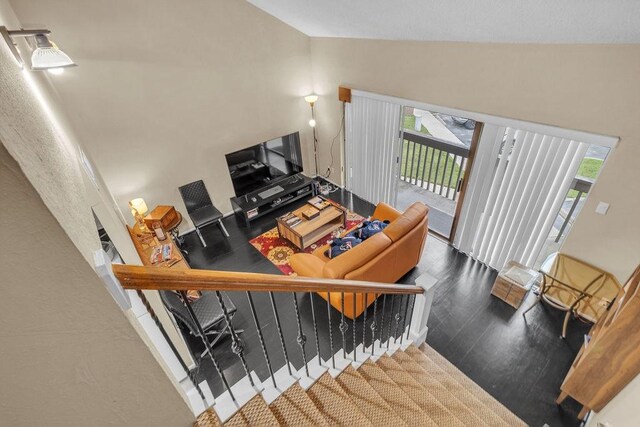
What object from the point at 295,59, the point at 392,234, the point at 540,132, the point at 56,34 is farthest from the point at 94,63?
the point at 540,132

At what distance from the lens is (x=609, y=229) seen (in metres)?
2.99

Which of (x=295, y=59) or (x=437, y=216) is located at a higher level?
(x=295, y=59)

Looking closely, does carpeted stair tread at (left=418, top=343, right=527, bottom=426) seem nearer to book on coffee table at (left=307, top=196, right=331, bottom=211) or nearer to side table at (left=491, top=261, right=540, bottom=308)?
side table at (left=491, top=261, right=540, bottom=308)

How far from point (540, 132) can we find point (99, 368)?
13.0 feet

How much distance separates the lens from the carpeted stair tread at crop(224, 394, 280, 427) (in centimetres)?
132

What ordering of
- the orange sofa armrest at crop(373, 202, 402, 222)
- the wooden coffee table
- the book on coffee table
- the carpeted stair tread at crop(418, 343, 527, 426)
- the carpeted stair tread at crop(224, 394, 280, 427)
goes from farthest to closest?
1. the book on coffee table
2. the wooden coffee table
3. the orange sofa armrest at crop(373, 202, 402, 222)
4. the carpeted stair tread at crop(418, 343, 527, 426)
5. the carpeted stair tread at crop(224, 394, 280, 427)

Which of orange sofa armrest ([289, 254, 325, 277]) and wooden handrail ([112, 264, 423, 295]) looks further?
orange sofa armrest ([289, 254, 325, 277])

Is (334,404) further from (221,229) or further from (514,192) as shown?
(221,229)

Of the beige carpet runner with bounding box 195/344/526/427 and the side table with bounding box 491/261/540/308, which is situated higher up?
the beige carpet runner with bounding box 195/344/526/427

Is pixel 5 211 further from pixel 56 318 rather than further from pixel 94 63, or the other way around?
pixel 94 63

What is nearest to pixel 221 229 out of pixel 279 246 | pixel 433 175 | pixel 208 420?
pixel 279 246

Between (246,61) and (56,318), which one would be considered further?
(246,61)

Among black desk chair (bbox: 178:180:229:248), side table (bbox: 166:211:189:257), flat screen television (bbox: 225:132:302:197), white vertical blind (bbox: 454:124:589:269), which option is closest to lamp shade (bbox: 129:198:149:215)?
side table (bbox: 166:211:189:257)

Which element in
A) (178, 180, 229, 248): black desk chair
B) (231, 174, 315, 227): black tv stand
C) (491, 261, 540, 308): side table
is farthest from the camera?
(231, 174, 315, 227): black tv stand
